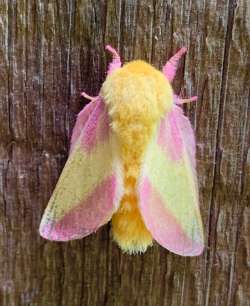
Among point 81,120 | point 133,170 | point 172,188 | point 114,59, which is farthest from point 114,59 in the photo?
point 172,188

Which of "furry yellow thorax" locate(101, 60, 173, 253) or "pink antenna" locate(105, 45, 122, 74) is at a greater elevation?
"pink antenna" locate(105, 45, 122, 74)

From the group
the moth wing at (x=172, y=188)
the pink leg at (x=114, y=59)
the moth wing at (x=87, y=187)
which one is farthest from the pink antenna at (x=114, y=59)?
the moth wing at (x=172, y=188)

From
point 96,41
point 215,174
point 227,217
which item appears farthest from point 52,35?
point 227,217

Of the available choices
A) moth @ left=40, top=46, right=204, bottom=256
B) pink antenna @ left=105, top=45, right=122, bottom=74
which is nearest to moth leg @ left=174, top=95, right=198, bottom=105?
Result: moth @ left=40, top=46, right=204, bottom=256

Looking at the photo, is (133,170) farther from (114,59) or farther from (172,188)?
(114,59)

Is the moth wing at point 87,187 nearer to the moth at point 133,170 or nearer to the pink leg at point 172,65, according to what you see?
the moth at point 133,170

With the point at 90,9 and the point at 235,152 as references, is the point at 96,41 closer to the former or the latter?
the point at 90,9

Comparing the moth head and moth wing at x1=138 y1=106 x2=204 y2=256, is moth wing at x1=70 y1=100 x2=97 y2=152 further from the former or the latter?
moth wing at x1=138 y1=106 x2=204 y2=256
